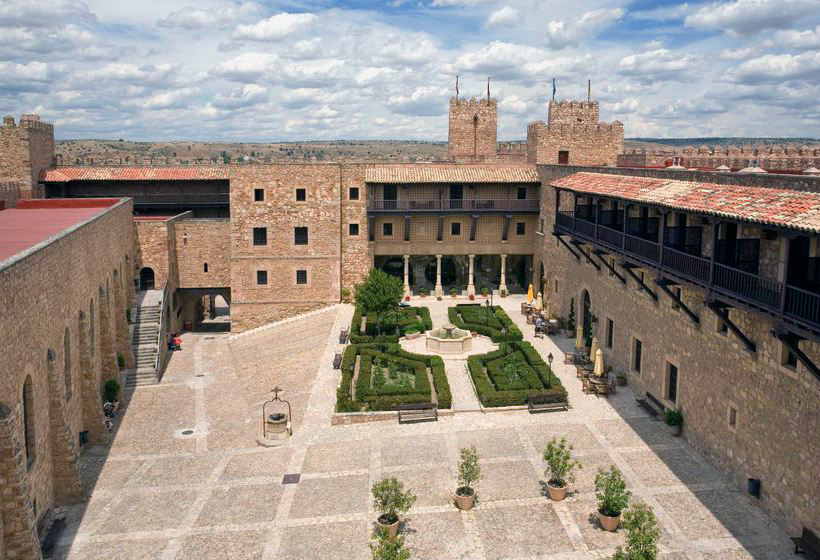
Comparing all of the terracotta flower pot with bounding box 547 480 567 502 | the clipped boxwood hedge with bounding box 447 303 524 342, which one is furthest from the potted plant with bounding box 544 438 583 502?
the clipped boxwood hedge with bounding box 447 303 524 342

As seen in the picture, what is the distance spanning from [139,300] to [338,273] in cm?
1188

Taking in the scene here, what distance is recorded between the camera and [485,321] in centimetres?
3619

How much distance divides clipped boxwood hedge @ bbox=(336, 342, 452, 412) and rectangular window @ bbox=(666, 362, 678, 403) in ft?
25.0

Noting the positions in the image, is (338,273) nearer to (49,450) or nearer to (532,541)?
(49,450)

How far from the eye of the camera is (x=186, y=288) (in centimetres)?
4338

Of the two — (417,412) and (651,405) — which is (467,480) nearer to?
(417,412)

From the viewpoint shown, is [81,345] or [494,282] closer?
[81,345]

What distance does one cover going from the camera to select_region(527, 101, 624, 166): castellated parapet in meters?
42.7

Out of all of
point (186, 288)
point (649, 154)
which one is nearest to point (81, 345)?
point (186, 288)

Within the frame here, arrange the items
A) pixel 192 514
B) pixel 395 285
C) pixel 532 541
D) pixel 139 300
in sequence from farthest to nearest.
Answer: pixel 139 300, pixel 395 285, pixel 192 514, pixel 532 541

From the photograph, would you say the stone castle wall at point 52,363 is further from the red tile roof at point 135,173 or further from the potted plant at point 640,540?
the red tile roof at point 135,173

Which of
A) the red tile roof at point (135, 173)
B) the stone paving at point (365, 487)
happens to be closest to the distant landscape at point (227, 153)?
the red tile roof at point (135, 173)

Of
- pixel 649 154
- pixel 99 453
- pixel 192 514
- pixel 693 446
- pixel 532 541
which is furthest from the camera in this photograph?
pixel 649 154

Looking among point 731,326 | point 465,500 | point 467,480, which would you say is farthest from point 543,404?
point 731,326
